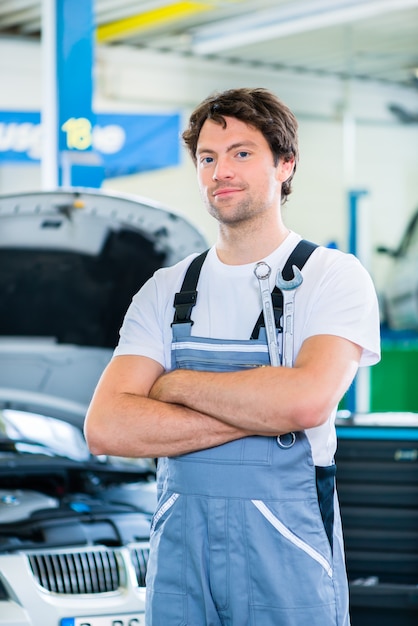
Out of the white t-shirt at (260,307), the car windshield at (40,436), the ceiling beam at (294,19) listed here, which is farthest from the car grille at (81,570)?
the ceiling beam at (294,19)

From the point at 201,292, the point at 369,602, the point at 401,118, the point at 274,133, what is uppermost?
the point at 401,118

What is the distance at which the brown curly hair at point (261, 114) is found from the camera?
227 centimetres

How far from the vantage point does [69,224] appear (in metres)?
3.71

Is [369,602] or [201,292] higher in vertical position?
[201,292]

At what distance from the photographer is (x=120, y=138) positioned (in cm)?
948

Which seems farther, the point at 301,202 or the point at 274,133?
the point at 301,202

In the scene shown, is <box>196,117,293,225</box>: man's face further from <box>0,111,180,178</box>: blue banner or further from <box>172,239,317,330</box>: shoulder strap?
<box>0,111,180,178</box>: blue banner

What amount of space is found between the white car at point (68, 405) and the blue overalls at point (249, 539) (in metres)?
0.77

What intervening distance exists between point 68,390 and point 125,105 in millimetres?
8756

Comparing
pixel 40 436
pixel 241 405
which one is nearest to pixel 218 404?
pixel 241 405

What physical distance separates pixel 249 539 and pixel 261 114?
93 centimetres

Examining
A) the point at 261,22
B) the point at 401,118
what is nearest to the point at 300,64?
the point at 401,118

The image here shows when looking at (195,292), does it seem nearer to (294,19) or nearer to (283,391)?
(283,391)

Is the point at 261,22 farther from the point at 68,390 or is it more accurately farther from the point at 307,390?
the point at 307,390
